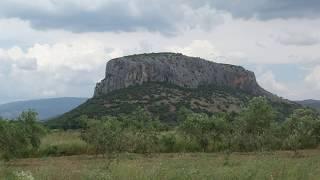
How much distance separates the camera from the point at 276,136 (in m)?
55.3

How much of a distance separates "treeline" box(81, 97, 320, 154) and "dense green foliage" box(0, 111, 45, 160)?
5.00 m

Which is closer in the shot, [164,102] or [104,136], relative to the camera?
[104,136]

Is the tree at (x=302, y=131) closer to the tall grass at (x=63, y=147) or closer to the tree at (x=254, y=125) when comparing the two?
the tree at (x=254, y=125)

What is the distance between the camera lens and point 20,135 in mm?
48094

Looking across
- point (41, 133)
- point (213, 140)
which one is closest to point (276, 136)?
point (213, 140)

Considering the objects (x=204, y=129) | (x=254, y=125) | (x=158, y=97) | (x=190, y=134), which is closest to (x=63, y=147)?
(x=190, y=134)

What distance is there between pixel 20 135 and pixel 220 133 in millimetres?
21430

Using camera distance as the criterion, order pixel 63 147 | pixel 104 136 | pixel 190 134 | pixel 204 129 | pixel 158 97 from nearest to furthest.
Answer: pixel 104 136
pixel 204 129
pixel 63 147
pixel 190 134
pixel 158 97

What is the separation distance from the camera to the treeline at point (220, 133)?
51950mm

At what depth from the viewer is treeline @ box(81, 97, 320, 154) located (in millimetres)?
51950

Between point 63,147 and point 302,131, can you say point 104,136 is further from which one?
point 302,131

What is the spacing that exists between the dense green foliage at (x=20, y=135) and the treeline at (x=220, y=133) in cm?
500

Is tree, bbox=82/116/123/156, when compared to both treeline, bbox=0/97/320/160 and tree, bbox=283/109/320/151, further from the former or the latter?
tree, bbox=283/109/320/151

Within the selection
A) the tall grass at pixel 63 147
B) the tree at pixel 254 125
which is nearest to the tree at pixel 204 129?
the tree at pixel 254 125
